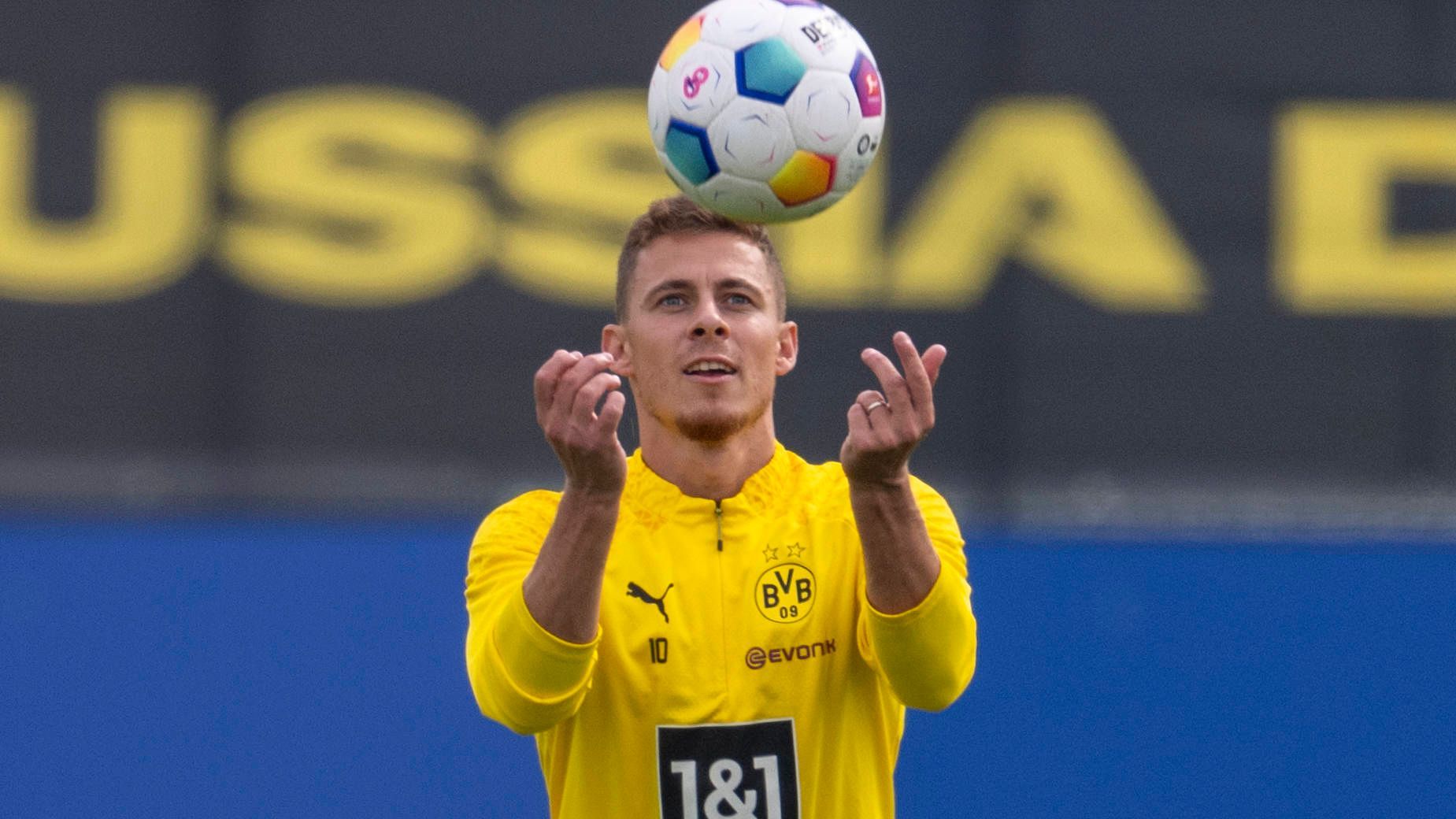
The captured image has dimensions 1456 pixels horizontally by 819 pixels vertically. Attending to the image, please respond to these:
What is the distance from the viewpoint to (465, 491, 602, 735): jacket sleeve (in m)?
2.53

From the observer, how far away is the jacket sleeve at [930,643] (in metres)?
2.54

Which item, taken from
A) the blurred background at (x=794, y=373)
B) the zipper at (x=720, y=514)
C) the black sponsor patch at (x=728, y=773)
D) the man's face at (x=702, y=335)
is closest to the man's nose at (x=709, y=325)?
the man's face at (x=702, y=335)

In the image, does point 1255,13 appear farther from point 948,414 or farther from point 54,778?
point 54,778

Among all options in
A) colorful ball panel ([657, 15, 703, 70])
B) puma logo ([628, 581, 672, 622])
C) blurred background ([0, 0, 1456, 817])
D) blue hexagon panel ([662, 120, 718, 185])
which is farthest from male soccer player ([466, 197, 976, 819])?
blurred background ([0, 0, 1456, 817])

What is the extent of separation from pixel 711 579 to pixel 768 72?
2.78 feet

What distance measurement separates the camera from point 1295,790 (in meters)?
4.62

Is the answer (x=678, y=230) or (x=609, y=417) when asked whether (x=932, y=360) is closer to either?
(x=609, y=417)

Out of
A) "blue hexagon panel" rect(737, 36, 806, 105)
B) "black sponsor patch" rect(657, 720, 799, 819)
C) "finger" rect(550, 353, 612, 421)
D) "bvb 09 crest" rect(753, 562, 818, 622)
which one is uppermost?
"blue hexagon panel" rect(737, 36, 806, 105)

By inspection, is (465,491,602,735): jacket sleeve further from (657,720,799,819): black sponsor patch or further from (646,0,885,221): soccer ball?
(646,0,885,221): soccer ball

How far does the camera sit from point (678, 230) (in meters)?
2.93

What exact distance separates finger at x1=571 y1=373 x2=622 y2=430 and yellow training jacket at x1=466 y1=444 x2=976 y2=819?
33 cm

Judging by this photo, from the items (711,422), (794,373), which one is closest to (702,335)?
(711,422)

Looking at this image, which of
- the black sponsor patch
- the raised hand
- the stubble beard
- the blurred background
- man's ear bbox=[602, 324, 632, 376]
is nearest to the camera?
the raised hand

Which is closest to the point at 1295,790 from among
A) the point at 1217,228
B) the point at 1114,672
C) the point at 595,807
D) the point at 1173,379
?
the point at 1114,672
